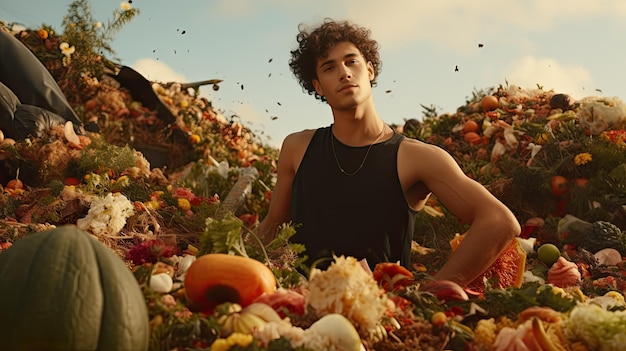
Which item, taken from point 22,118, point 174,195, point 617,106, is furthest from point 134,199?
point 617,106

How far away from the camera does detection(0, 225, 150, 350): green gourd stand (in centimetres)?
169

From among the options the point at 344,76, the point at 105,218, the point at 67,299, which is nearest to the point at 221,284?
the point at 67,299

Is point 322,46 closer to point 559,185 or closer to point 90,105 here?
point 559,185

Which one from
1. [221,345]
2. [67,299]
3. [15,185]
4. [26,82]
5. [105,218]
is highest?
[26,82]

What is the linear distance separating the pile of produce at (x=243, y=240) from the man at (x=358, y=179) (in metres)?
0.30

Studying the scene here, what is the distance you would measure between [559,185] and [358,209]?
5.01m

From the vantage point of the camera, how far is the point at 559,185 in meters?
8.36

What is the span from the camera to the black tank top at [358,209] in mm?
4082

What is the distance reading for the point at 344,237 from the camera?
4090 millimetres

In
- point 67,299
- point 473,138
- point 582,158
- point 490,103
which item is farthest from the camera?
point 490,103

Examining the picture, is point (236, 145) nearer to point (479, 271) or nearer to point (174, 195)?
point (174, 195)

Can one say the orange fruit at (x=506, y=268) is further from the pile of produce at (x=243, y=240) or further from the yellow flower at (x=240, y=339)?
the yellow flower at (x=240, y=339)

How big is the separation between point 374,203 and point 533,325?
216 centimetres

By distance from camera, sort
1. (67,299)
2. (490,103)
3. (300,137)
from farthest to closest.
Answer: (490,103) < (300,137) < (67,299)
